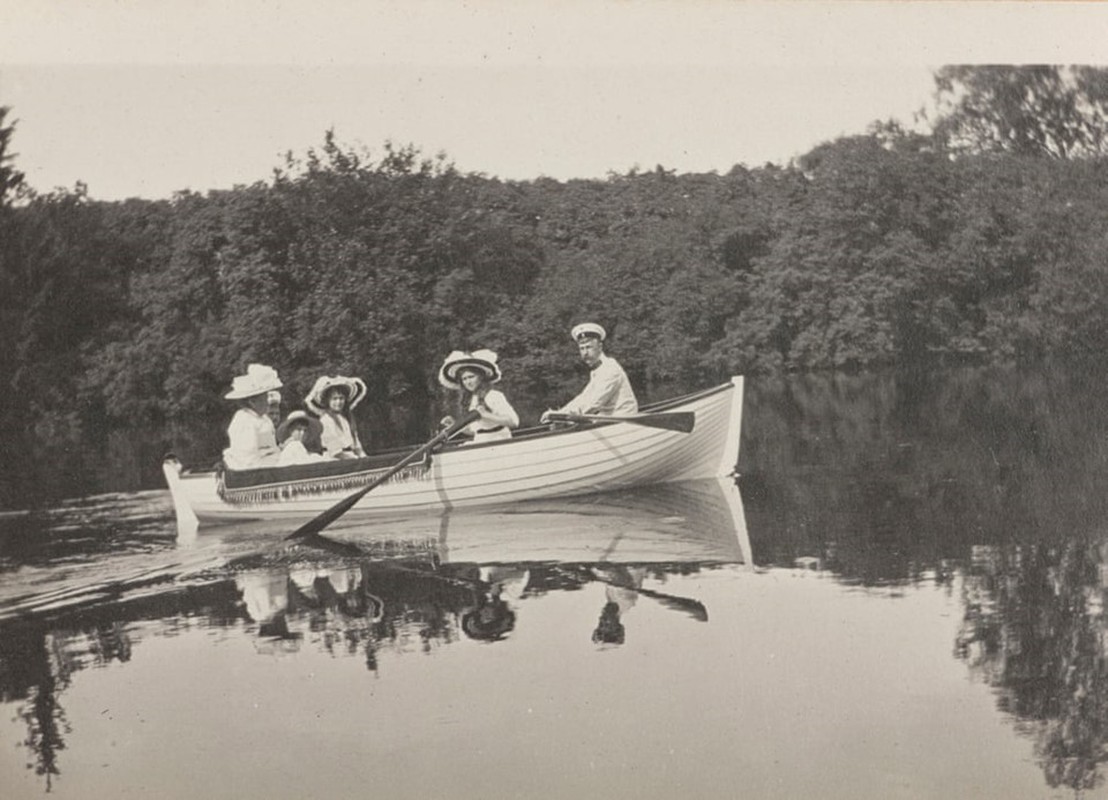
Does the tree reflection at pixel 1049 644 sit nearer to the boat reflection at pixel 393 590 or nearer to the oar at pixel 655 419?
the boat reflection at pixel 393 590

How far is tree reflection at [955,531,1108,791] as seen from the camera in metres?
5.95

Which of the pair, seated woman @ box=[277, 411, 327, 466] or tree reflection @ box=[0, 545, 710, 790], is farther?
seated woman @ box=[277, 411, 327, 466]

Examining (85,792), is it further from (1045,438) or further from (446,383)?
(1045,438)

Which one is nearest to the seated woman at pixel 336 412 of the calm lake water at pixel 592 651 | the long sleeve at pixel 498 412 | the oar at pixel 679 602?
the calm lake water at pixel 592 651

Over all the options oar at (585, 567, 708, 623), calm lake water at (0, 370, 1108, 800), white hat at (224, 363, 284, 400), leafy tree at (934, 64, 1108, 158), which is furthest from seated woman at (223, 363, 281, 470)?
leafy tree at (934, 64, 1108, 158)

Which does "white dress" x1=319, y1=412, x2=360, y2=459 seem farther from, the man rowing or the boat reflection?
the man rowing

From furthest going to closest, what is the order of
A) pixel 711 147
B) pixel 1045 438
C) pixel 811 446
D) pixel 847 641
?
pixel 711 147 → pixel 811 446 → pixel 1045 438 → pixel 847 641

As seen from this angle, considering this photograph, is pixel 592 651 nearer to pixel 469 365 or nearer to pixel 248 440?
pixel 469 365

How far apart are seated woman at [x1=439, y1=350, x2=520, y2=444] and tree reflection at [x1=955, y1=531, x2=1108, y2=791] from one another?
4986 millimetres

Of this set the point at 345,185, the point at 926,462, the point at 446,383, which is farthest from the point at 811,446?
the point at 345,185

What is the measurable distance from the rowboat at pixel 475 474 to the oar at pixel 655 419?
19 millimetres

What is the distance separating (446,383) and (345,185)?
17.9m

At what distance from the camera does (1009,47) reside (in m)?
10.7

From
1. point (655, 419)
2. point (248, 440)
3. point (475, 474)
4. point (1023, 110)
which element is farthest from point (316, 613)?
point (1023, 110)
